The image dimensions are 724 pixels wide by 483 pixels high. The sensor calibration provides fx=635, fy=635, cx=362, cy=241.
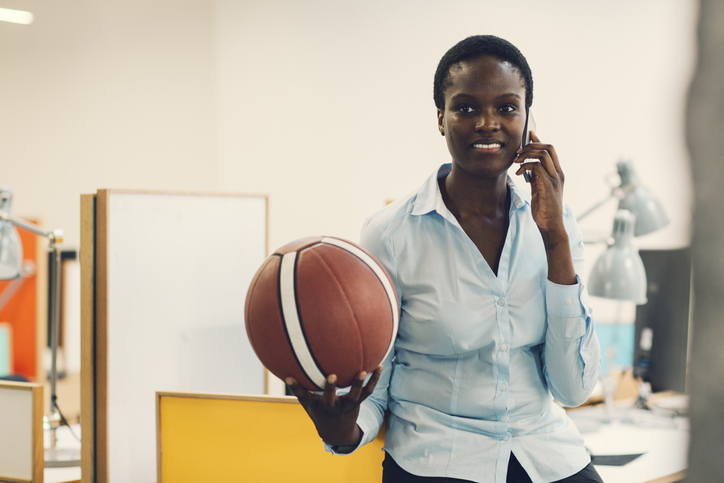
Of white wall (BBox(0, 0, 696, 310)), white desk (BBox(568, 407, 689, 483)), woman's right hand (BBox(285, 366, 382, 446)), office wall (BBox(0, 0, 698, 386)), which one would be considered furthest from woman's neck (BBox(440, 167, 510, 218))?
white wall (BBox(0, 0, 696, 310))

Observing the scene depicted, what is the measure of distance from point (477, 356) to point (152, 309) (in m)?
1.00

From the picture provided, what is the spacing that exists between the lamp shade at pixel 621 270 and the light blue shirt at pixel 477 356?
76 centimetres

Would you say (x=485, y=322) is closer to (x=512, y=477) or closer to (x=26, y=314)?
(x=512, y=477)

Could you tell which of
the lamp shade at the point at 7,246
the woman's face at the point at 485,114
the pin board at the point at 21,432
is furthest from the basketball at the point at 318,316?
the lamp shade at the point at 7,246

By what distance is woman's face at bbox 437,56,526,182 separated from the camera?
128cm

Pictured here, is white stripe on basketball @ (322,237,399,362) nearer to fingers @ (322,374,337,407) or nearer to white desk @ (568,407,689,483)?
fingers @ (322,374,337,407)

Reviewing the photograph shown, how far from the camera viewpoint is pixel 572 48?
3.26m

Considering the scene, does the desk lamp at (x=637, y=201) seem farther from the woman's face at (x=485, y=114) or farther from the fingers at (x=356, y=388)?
the fingers at (x=356, y=388)

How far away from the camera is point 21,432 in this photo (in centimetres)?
173

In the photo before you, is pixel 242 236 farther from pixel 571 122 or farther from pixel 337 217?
pixel 571 122

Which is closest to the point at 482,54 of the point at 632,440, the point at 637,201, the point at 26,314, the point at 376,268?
the point at 376,268

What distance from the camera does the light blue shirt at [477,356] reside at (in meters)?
1.27

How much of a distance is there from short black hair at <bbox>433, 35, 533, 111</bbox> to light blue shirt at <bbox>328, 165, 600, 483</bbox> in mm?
246

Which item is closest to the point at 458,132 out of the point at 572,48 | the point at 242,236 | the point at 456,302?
the point at 456,302
